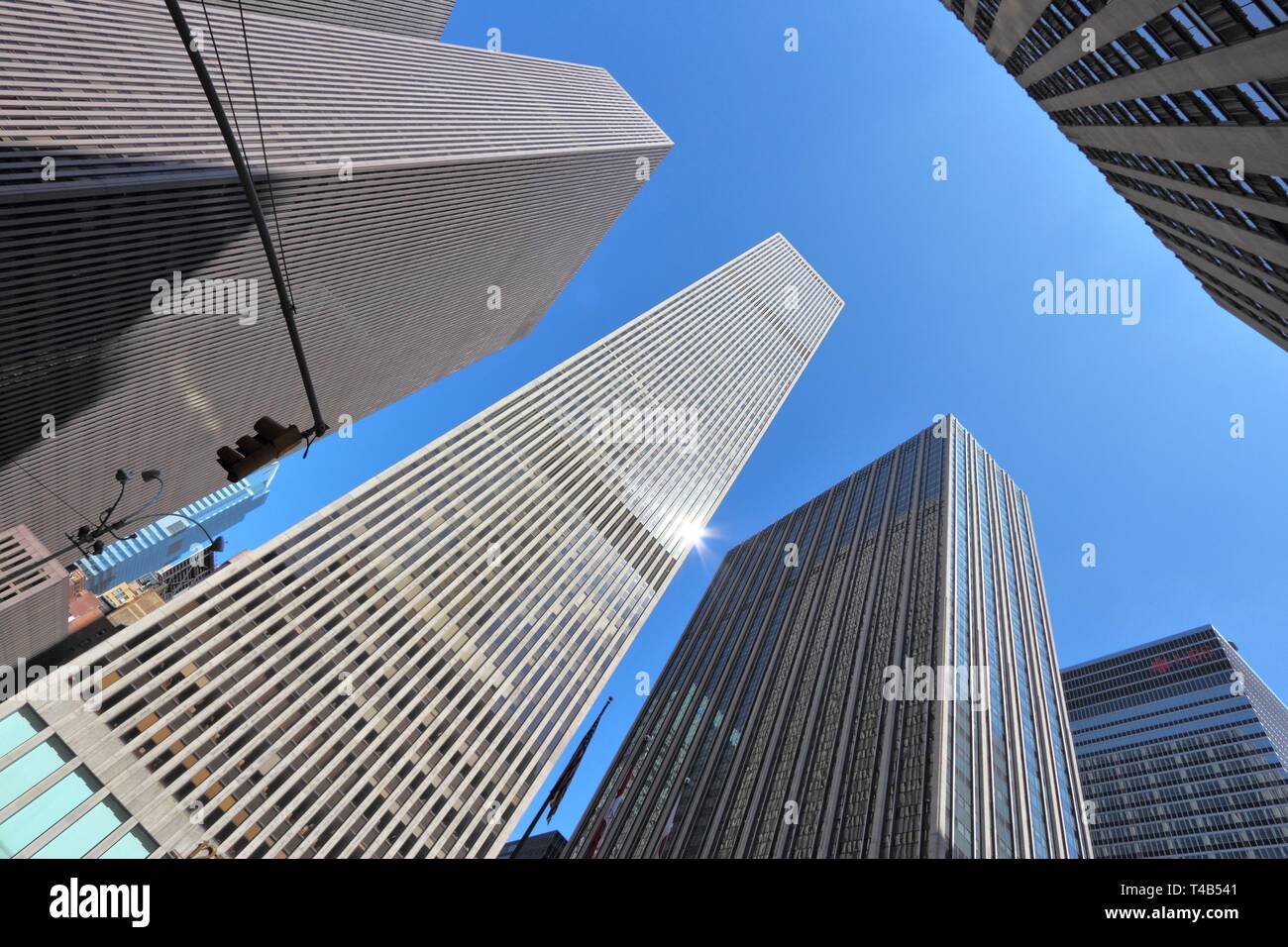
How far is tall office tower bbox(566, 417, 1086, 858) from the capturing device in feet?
276

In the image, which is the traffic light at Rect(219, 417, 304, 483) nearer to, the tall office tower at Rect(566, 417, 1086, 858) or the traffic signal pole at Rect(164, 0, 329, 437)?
the traffic signal pole at Rect(164, 0, 329, 437)

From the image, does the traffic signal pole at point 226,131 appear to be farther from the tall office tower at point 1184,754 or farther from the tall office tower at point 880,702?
the tall office tower at point 1184,754

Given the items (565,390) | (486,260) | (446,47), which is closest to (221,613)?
(565,390)

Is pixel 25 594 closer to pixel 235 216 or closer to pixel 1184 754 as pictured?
pixel 235 216

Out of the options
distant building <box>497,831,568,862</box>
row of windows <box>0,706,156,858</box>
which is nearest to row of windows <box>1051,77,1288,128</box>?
row of windows <box>0,706,156,858</box>

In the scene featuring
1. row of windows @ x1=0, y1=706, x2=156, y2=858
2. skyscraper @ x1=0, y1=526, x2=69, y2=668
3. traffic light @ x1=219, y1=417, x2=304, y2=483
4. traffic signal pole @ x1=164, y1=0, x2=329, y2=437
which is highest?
skyscraper @ x1=0, y1=526, x2=69, y2=668

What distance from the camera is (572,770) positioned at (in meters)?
23.3

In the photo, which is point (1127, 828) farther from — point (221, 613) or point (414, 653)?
point (221, 613)

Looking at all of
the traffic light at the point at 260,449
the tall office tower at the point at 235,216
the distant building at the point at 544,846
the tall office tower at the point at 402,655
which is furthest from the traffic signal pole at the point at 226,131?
the distant building at the point at 544,846

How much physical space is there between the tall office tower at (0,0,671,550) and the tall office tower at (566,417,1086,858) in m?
72.3

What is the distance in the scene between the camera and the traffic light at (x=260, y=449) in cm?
1152

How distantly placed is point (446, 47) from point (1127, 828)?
218m

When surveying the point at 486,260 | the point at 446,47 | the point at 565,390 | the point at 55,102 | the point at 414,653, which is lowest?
the point at 414,653

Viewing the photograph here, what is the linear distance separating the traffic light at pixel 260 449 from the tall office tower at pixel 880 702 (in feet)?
170
